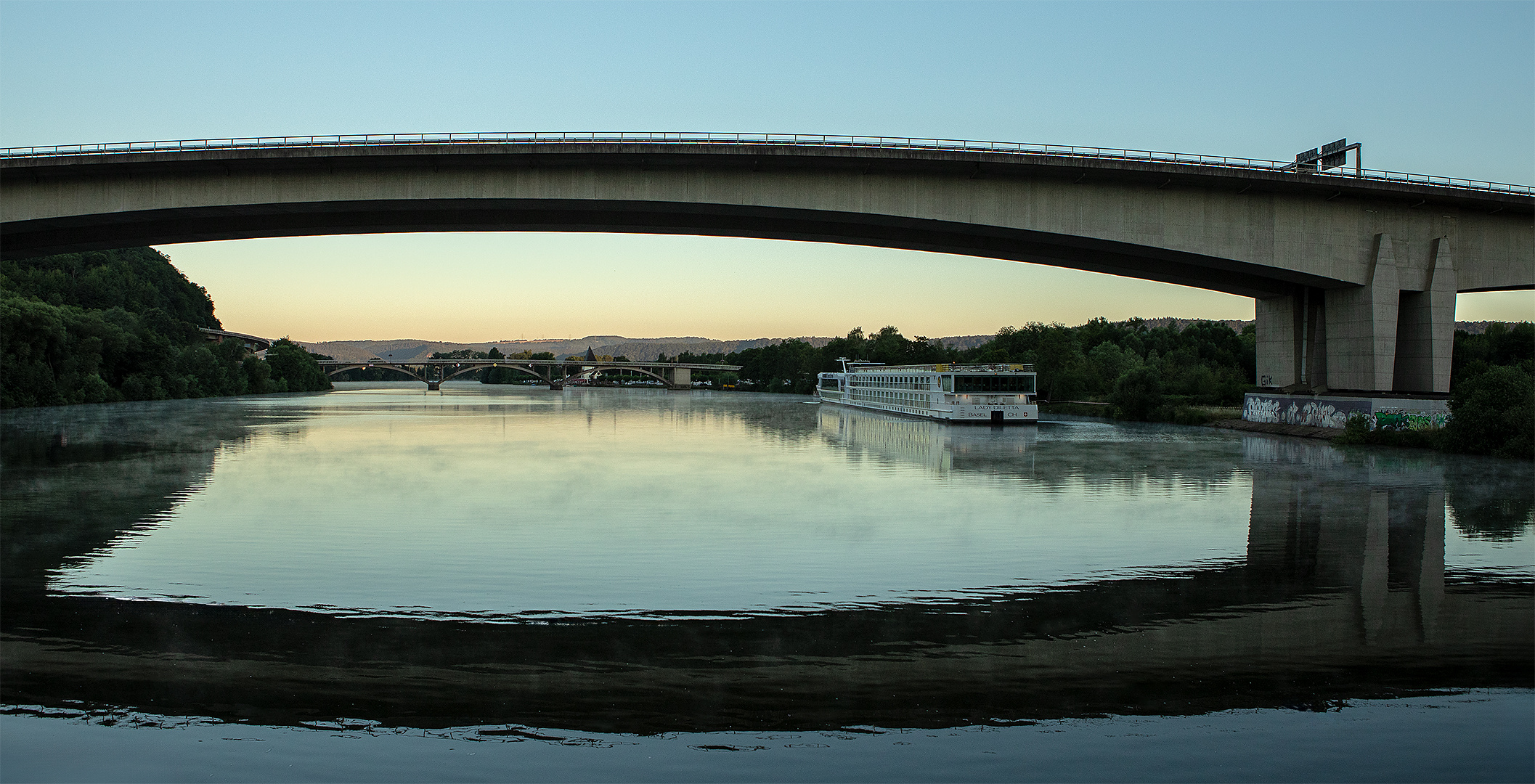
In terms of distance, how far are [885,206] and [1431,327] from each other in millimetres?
20790

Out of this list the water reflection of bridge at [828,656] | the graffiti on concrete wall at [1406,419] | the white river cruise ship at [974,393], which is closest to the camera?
the water reflection of bridge at [828,656]

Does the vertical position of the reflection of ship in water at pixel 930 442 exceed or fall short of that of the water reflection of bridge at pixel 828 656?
it falls short

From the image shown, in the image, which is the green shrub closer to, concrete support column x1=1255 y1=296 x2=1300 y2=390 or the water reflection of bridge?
concrete support column x1=1255 y1=296 x2=1300 y2=390

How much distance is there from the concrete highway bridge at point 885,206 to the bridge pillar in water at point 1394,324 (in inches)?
3.0

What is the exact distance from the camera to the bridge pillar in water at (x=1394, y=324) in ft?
115

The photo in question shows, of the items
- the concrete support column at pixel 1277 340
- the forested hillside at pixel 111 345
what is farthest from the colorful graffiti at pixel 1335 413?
the forested hillside at pixel 111 345

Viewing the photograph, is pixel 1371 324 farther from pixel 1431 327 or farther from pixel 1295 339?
pixel 1295 339

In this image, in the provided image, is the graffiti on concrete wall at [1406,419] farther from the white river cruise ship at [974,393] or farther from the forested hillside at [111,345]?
the forested hillside at [111,345]

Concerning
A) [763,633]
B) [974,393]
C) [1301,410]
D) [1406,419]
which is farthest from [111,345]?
[1406,419]

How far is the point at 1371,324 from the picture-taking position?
3497cm

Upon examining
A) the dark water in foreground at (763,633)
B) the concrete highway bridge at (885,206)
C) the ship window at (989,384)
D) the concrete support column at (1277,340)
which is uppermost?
the concrete highway bridge at (885,206)

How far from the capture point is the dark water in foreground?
22.7 feet

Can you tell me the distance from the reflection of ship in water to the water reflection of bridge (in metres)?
16.5

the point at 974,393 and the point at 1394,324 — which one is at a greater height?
the point at 1394,324
